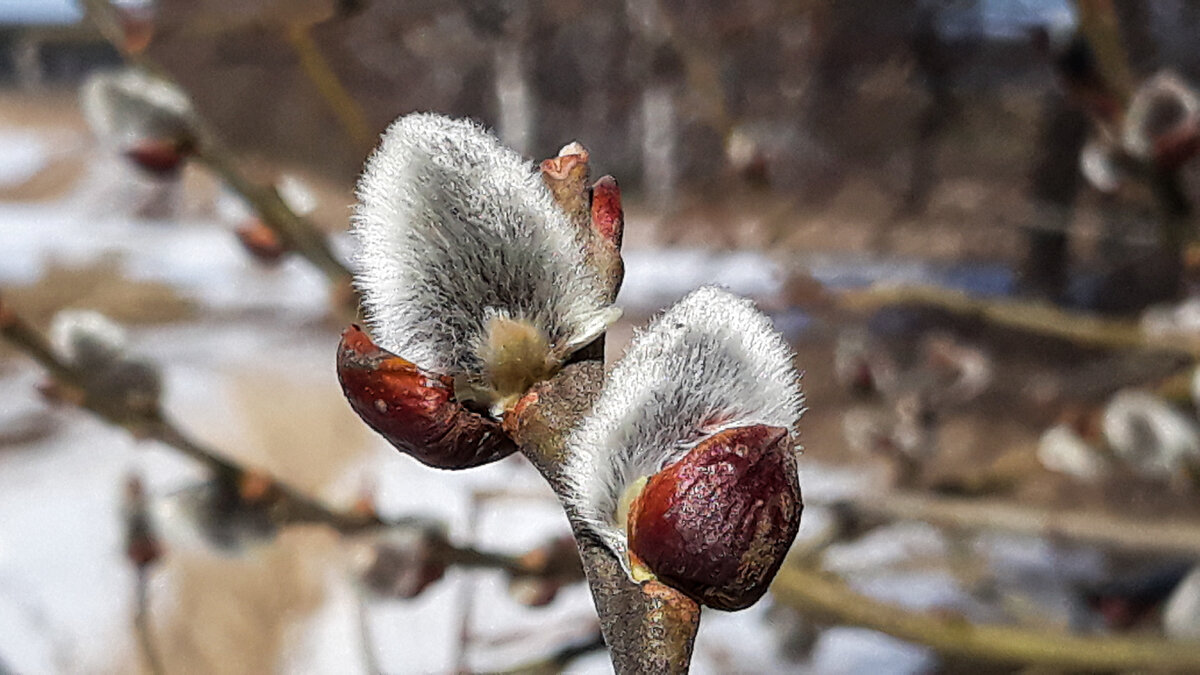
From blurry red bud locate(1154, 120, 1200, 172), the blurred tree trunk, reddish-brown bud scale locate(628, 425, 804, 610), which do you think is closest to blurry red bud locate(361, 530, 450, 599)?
reddish-brown bud scale locate(628, 425, 804, 610)

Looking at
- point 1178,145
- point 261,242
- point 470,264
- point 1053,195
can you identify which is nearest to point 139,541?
point 261,242

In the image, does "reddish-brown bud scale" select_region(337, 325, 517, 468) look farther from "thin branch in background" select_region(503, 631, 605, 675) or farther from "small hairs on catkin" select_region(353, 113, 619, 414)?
"thin branch in background" select_region(503, 631, 605, 675)

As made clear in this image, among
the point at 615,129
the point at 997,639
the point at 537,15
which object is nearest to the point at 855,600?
the point at 997,639

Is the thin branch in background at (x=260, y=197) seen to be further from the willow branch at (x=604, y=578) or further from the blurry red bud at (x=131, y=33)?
the willow branch at (x=604, y=578)

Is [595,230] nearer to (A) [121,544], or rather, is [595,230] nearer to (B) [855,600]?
(B) [855,600]

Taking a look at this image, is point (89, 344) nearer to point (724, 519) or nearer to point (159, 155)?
point (159, 155)

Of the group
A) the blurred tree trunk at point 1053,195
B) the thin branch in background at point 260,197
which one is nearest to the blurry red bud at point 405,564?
the thin branch in background at point 260,197
